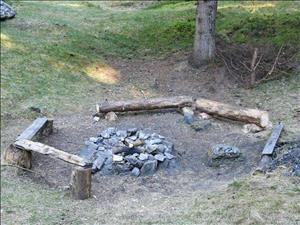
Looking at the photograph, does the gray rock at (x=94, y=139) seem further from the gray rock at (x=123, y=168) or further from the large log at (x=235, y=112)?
the large log at (x=235, y=112)

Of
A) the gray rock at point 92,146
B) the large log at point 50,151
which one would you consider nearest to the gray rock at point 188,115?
the gray rock at point 92,146

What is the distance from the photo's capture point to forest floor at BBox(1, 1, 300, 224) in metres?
6.91

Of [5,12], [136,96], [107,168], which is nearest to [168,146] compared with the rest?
[107,168]

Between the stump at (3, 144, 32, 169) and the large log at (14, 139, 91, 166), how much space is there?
76 mm

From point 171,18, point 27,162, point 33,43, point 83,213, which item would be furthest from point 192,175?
point 171,18

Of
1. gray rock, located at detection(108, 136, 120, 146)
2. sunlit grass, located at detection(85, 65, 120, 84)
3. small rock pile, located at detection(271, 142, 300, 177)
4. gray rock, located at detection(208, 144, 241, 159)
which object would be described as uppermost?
small rock pile, located at detection(271, 142, 300, 177)

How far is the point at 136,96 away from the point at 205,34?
7.17 feet

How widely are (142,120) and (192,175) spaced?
224 centimetres

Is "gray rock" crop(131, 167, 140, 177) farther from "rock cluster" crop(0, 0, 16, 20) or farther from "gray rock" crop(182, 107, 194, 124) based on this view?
"rock cluster" crop(0, 0, 16, 20)

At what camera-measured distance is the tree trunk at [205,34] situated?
40.1ft

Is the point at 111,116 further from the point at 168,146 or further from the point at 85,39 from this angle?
the point at 85,39

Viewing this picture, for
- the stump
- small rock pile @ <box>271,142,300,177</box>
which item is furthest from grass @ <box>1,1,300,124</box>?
small rock pile @ <box>271,142,300,177</box>

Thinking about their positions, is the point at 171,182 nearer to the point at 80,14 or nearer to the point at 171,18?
the point at 171,18

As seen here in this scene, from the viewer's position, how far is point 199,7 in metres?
12.3
